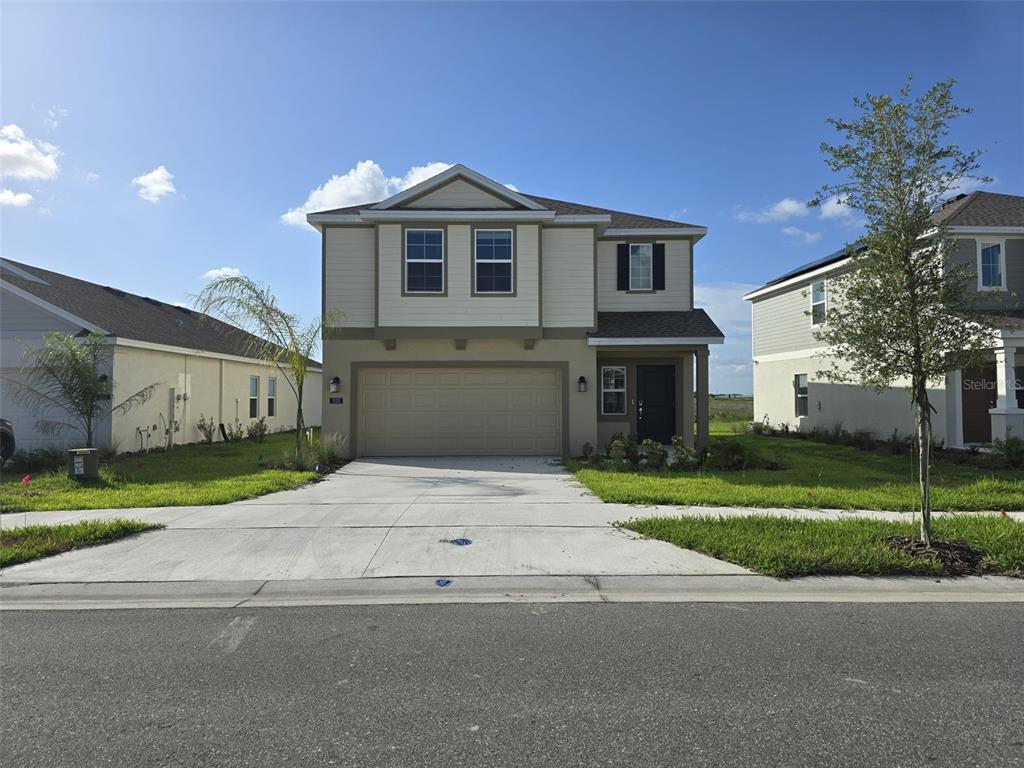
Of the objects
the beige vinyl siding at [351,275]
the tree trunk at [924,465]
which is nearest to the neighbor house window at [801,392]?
the beige vinyl siding at [351,275]

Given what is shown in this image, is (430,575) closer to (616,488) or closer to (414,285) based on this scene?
(616,488)

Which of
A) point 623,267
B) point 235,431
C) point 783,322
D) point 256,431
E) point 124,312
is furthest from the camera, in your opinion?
point 783,322

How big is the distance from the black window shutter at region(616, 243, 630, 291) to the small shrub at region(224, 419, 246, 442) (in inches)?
527

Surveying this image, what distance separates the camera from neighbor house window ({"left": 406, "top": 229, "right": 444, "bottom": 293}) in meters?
15.2

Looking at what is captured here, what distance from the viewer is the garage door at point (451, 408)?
52.2ft

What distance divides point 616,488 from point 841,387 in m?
13.3

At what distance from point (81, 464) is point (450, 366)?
777 centimetres

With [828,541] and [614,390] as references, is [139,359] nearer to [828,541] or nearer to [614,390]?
[614,390]

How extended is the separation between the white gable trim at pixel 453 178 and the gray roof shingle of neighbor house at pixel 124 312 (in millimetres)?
5223

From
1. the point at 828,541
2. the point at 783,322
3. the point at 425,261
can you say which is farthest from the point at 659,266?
the point at 828,541

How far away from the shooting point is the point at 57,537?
7121 millimetres

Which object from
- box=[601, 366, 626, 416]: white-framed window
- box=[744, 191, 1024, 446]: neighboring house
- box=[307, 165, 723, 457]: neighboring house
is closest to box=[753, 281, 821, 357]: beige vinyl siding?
box=[744, 191, 1024, 446]: neighboring house

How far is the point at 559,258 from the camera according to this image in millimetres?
15695

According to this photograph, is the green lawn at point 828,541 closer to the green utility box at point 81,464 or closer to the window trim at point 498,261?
the window trim at point 498,261
